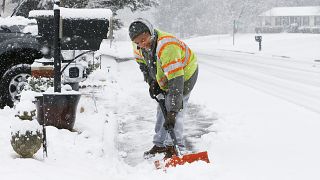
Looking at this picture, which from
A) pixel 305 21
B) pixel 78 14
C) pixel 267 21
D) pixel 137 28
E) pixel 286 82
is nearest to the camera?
pixel 137 28

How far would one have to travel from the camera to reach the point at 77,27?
6.66 meters

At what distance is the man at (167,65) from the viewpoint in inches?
179

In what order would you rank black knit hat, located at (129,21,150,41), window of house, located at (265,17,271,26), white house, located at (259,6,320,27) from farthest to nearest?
window of house, located at (265,17,271,26) < white house, located at (259,6,320,27) < black knit hat, located at (129,21,150,41)

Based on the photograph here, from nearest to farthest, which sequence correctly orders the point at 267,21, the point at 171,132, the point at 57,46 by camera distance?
1. the point at 171,132
2. the point at 57,46
3. the point at 267,21

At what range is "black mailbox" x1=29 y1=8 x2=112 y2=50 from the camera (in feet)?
21.6

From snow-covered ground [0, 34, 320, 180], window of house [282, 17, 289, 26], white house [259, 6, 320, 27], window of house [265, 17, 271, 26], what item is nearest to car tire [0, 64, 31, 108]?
snow-covered ground [0, 34, 320, 180]

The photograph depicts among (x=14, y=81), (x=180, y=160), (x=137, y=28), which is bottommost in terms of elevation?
(x=180, y=160)

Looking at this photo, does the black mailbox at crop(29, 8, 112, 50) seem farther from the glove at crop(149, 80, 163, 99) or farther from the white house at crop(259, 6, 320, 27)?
the white house at crop(259, 6, 320, 27)

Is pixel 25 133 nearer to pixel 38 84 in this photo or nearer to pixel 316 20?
pixel 38 84

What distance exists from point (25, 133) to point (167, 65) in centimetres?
159

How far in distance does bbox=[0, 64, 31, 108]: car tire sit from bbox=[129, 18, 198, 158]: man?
121 inches

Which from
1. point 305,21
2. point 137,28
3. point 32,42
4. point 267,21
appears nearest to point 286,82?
point 32,42

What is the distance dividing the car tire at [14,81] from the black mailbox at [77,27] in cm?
102

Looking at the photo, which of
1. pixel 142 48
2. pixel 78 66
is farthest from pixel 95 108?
pixel 142 48
